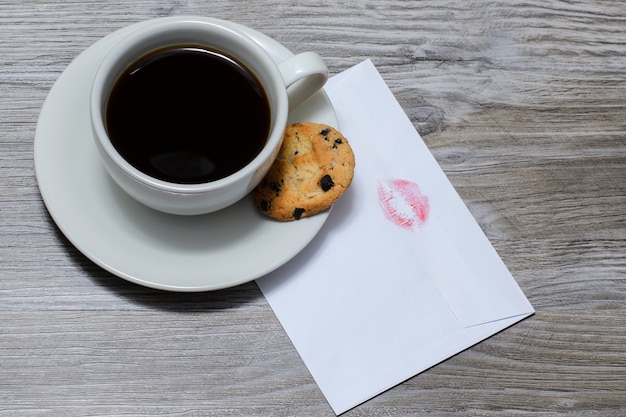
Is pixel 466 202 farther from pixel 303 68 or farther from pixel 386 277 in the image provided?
pixel 303 68

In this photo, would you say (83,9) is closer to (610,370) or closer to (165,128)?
(165,128)

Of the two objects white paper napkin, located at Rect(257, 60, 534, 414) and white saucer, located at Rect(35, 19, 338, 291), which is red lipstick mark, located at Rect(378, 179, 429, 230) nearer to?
white paper napkin, located at Rect(257, 60, 534, 414)

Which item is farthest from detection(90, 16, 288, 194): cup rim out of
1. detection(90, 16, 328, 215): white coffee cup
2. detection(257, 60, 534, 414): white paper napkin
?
detection(257, 60, 534, 414): white paper napkin

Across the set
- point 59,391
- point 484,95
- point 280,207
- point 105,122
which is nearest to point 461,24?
point 484,95

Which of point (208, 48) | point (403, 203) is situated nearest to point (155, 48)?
point (208, 48)

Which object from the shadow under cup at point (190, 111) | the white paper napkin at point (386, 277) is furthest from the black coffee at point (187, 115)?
the white paper napkin at point (386, 277)

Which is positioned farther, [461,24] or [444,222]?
[461,24]
